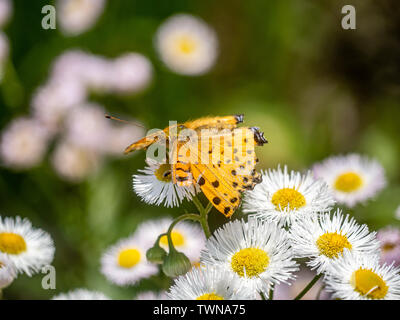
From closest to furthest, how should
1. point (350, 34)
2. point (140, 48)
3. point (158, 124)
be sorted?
point (158, 124)
point (140, 48)
point (350, 34)

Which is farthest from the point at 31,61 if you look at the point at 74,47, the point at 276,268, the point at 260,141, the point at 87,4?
the point at 276,268

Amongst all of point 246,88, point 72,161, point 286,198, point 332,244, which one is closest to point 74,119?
point 72,161

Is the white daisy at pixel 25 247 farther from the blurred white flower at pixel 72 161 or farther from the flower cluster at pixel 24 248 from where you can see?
the blurred white flower at pixel 72 161

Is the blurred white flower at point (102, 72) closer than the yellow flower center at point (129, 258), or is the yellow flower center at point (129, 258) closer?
the yellow flower center at point (129, 258)

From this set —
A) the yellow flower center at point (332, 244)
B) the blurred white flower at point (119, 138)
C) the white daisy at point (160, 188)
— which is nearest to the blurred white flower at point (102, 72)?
the blurred white flower at point (119, 138)

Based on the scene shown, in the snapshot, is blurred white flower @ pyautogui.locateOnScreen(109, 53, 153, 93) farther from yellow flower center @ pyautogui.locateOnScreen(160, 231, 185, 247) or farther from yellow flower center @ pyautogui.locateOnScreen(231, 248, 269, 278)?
yellow flower center @ pyautogui.locateOnScreen(231, 248, 269, 278)

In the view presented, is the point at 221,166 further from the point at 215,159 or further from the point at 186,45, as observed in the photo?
the point at 186,45

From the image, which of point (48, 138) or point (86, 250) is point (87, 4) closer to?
point (48, 138)
